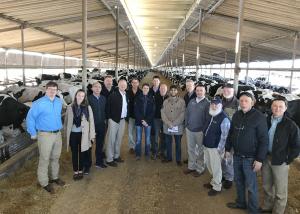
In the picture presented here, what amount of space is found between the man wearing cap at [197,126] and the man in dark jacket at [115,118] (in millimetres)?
1346

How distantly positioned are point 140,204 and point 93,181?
121cm

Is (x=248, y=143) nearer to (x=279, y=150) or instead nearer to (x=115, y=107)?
(x=279, y=150)

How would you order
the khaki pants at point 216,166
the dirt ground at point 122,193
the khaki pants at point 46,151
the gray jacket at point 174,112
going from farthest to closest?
the gray jacket at point 174,112, the khaki pants at point 216,166, the khaki pants at point 46,151, the dirt ground at point 122,193

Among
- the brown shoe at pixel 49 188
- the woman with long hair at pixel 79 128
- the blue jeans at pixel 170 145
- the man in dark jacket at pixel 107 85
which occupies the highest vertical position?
the man in dark jacket at pixel 107 85

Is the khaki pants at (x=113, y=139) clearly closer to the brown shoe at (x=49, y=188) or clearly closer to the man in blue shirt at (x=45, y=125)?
the man in blue shirt at (x=45, y=125)

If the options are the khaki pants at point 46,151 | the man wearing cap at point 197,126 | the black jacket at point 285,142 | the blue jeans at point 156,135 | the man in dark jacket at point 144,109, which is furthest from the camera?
the blue jeans at point 156,135

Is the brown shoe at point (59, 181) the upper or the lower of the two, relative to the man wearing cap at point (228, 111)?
lower

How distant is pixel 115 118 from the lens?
6273mm

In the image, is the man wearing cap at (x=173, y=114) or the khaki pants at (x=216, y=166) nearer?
the khaki pants at (x=216, y=166)

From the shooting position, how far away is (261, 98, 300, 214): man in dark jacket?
Result: 3.98m

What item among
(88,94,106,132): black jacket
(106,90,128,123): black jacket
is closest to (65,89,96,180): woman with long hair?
(88,94,106,132): black jacket

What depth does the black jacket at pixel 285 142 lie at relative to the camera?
395 cm

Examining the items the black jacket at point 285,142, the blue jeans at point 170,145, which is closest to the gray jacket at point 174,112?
the blue jeans at point 170,145

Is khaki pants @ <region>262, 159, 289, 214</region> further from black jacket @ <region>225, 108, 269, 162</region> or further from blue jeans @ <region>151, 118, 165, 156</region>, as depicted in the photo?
blue jeans @ <region>151, 118, 165, 156</region>
